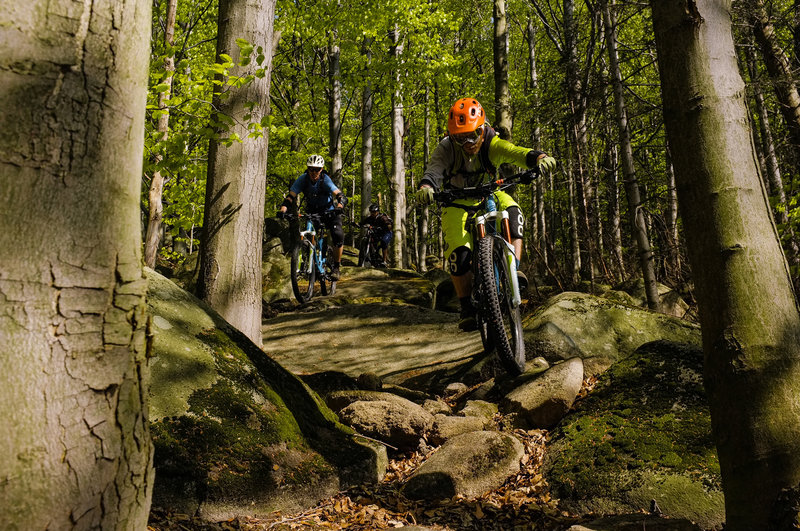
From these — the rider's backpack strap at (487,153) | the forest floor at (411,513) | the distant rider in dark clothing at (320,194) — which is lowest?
the forest floor at (411,513)

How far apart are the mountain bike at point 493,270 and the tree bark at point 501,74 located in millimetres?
4481

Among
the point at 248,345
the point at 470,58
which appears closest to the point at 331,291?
the point at 248,345

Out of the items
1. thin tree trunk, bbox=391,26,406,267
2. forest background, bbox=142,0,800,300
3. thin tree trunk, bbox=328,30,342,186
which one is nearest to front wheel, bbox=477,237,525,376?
forest background, bbox=142,0,800,300

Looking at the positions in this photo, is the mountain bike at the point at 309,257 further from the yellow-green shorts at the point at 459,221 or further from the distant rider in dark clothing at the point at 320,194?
the yellow-green shorts at the point at 459,221

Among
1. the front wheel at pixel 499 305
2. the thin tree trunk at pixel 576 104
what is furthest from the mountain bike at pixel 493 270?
the thin tree trunk at pixel 576 104

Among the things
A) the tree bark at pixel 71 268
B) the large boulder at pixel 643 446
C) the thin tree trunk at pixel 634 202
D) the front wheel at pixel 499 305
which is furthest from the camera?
the thin tree trunk at pixel 634 202

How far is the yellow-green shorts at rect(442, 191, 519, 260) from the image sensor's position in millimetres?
5406

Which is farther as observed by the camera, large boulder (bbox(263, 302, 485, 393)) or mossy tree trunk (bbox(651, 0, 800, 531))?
large boulder (bbox(263, 302, 485, 393))

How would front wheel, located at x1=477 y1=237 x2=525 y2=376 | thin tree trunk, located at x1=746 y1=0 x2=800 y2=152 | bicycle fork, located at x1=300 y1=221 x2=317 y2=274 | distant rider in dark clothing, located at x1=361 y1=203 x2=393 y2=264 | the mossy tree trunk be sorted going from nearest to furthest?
the mossy tree trunk < front wheel, located at x1=477 y1=237 x2=525 y2=376 < thin tree trunk, located at x1=746 y1=0 x2=800 y2=152 < bicycle fork, located at x1=300 y1=221 x2=317 y2=274 < distant rider in dark clothing, located at x1=361 y1=203 x2=393 y2=264

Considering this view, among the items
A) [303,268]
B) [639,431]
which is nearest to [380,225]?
[303,268]

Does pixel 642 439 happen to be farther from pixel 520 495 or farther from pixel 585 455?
pixel 520 495

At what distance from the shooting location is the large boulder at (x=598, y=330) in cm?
515

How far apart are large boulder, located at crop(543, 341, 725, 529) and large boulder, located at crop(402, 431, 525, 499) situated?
0.77 feet

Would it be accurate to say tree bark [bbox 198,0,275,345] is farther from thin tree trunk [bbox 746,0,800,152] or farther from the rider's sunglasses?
thin tree trunk [bbox 746,0,800,152]
